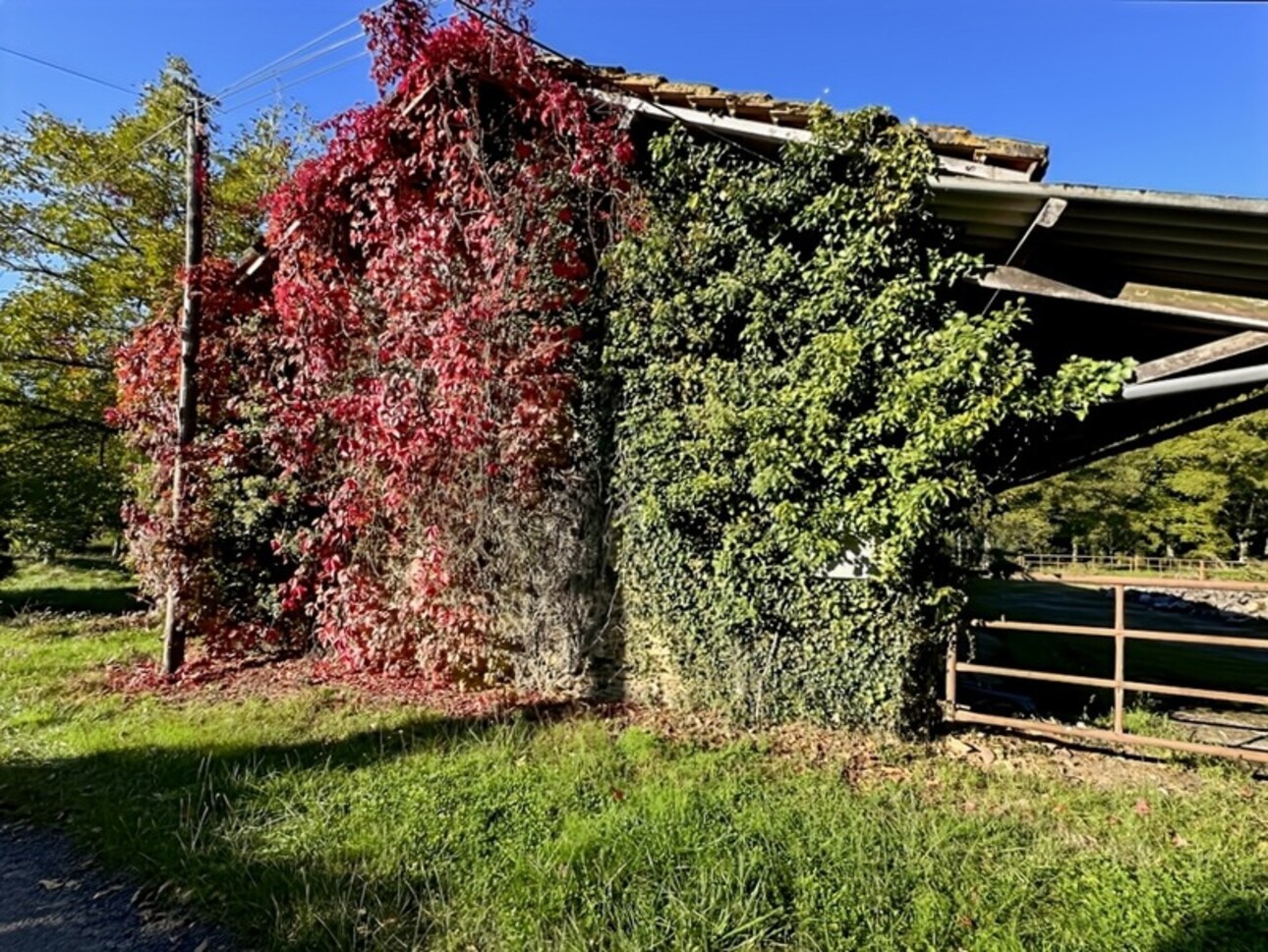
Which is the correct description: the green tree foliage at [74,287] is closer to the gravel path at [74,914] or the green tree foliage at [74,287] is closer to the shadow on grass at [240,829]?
the shadow on grass at [240,829]

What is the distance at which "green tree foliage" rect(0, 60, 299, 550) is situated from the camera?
12.2 m

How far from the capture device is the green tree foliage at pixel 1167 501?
3231 centimetres

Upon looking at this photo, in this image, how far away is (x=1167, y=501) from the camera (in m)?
34.0

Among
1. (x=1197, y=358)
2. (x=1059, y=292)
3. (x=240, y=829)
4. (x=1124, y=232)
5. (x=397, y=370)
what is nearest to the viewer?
(x=240, y=829)

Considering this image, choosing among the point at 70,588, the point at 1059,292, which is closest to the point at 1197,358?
the point at 1059,292

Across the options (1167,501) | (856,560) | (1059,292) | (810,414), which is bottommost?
(856,560)

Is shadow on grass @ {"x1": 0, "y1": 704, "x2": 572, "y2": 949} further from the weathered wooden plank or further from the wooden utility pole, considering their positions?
the weathered wooden plank

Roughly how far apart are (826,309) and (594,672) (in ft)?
12.5

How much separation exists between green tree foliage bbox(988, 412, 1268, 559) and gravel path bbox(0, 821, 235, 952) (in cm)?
3459

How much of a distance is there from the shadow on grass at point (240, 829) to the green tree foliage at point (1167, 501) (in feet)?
109

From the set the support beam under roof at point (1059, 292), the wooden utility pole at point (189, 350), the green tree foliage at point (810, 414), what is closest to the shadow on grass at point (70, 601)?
the wooden utility pole at point (189, 350)

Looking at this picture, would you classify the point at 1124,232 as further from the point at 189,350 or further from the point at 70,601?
the point at 70,601

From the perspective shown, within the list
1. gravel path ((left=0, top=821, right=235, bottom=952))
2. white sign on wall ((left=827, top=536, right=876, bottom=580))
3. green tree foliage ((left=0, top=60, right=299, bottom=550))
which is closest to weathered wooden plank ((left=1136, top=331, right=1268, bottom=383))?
white sign on wall ((left=827, top=536, right=876, bottom=580))

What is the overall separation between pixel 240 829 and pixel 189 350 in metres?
5.37
